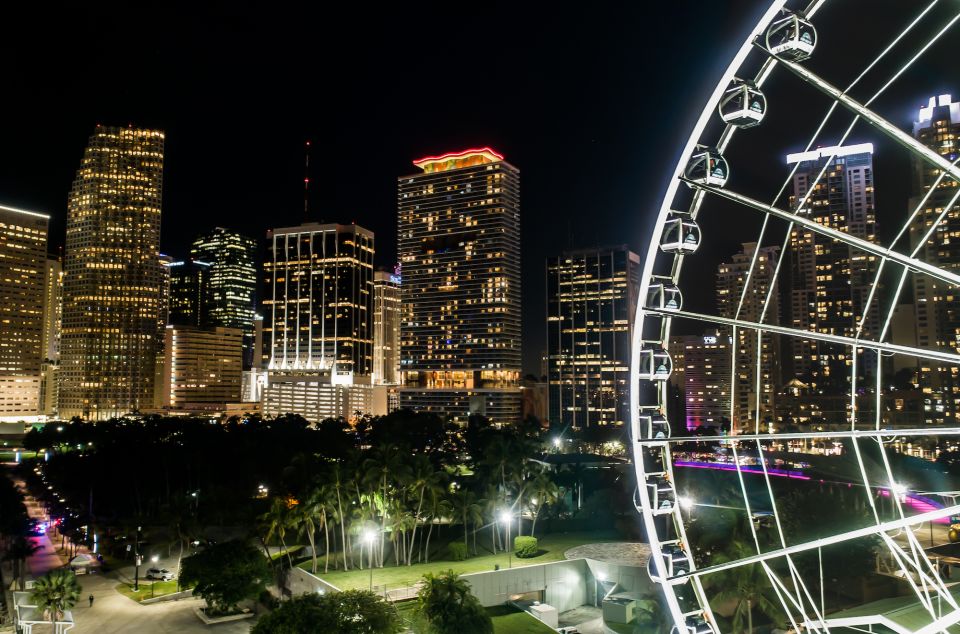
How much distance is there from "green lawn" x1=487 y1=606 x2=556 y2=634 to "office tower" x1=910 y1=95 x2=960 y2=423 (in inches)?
3104

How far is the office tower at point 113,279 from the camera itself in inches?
7234

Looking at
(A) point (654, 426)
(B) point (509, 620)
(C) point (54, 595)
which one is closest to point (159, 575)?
(C) point (54, 595)

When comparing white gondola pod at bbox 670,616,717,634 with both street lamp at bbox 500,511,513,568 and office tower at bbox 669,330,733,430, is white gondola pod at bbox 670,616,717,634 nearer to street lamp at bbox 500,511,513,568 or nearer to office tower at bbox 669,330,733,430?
street lamp at bbox 500,511,513,568

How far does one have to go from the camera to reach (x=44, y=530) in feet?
220

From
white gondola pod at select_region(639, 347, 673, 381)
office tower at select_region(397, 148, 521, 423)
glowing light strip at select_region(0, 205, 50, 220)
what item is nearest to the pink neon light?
office tower at select_region(397, 148, 521, 423)

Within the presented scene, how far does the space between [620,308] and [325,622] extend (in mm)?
157806

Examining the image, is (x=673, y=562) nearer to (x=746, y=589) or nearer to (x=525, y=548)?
(x=746, y=589)

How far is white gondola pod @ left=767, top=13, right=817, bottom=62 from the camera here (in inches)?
432

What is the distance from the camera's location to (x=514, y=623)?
122 ft

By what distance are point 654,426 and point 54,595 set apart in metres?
30.3

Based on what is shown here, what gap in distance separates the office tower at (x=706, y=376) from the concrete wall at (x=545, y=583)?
136418mm

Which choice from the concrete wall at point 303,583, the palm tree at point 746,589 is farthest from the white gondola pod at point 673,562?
the concrete wall at point 303,583

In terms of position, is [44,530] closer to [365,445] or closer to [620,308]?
[365,445]

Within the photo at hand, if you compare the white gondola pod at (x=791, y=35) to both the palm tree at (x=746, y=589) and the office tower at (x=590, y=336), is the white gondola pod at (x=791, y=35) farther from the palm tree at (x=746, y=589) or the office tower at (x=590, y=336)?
the office tower at (x=590, y=336)
